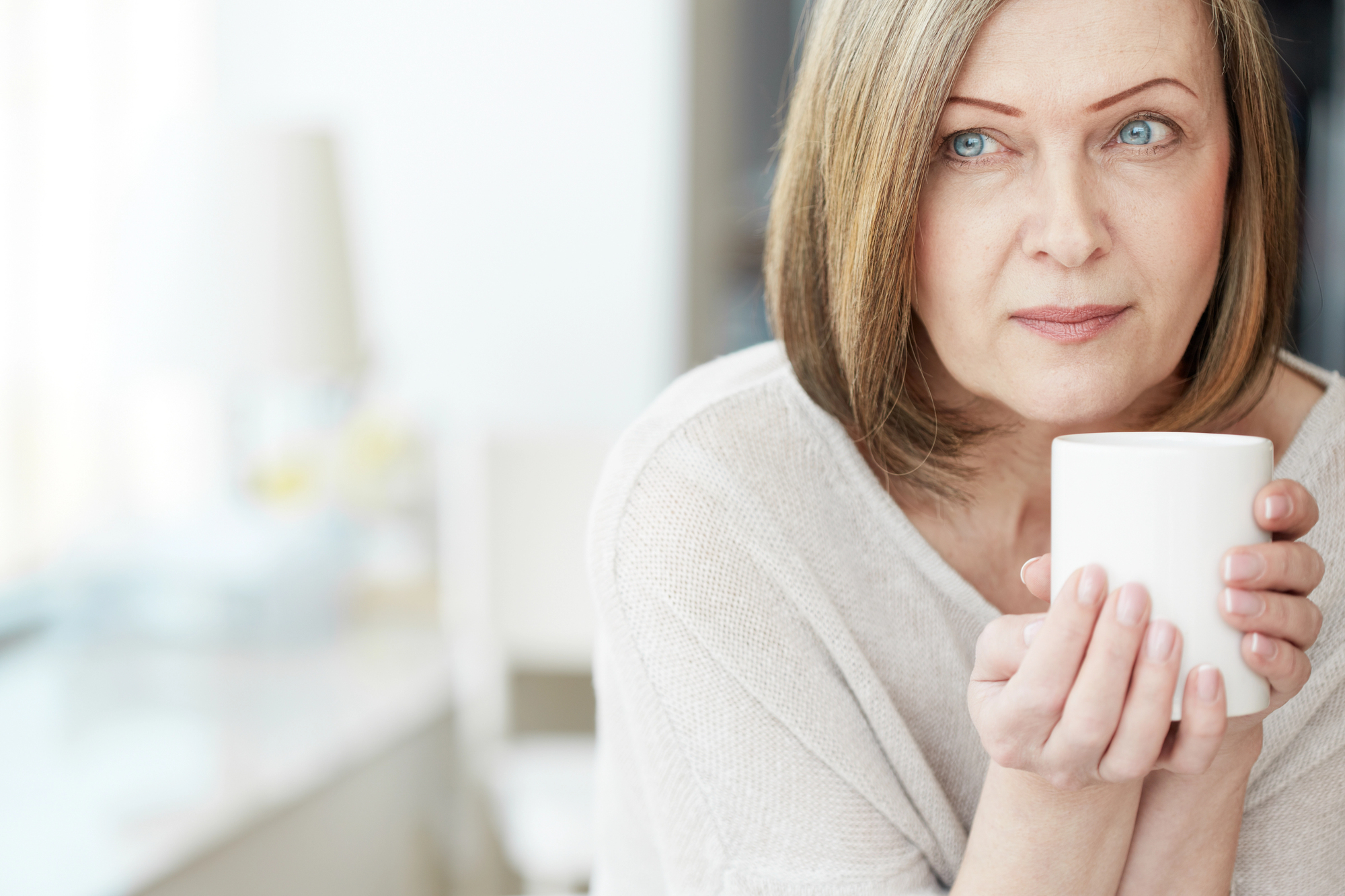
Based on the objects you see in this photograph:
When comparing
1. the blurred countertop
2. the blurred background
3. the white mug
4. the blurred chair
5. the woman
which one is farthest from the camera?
the blurred chair

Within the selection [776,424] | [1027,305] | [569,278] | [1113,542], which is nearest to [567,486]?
[569,278]

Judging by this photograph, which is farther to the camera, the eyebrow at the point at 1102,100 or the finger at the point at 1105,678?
the eyebrow at the point at 1102,100

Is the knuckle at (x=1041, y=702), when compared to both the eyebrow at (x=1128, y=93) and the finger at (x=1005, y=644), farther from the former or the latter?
the eyebrow at (x=1128, y=93)

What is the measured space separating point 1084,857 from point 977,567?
242mm

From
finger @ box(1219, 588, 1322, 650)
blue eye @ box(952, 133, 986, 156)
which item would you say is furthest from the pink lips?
Answer: finger @ box(1219, 588, 1322, 650)

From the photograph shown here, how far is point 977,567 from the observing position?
910mm

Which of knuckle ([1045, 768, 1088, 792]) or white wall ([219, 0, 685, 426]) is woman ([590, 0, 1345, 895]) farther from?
white wall ([219, 0, 685, 426])

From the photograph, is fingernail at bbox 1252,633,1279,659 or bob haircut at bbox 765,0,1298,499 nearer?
fingernail at bbox 1252,633,1279,659

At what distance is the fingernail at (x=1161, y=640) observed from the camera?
1.86ft

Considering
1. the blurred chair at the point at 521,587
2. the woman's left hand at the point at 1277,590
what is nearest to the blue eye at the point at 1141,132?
the woman's left hand at the point at 1277,590

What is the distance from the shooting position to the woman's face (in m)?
0.70

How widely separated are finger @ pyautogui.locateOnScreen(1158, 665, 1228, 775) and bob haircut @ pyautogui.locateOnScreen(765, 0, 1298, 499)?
31 centimetres

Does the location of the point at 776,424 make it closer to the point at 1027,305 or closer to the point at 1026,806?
the point at 1027,305

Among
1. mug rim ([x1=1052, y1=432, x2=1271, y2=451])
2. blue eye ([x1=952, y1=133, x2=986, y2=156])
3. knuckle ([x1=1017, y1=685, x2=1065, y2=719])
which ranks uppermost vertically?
blue eye ([x1=952, y1=133, x2=986, y2=156])
